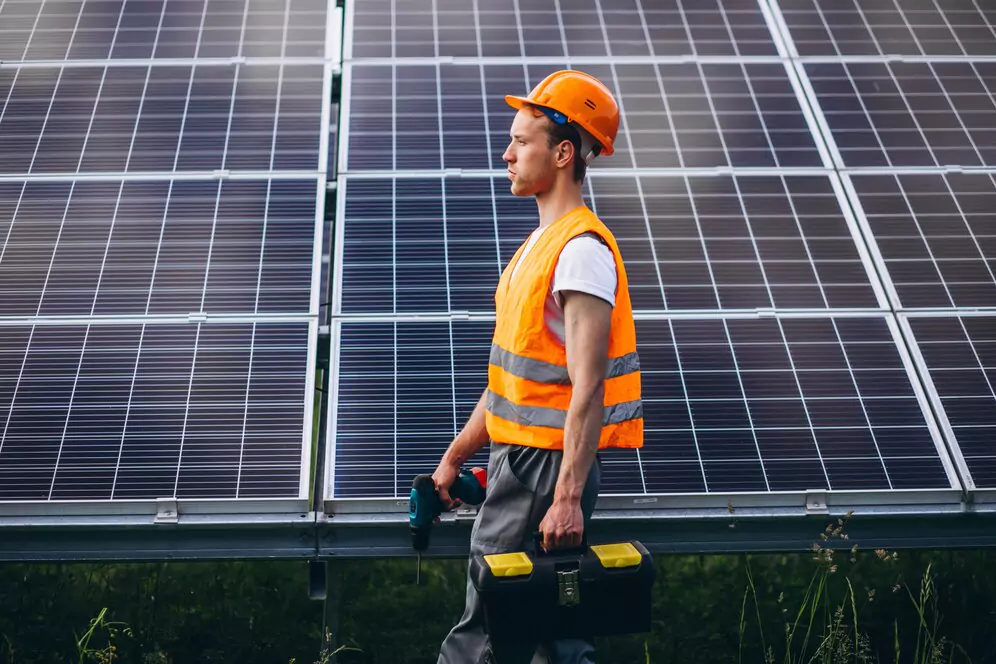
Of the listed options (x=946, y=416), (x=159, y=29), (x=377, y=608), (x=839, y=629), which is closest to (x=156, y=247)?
(x=159, y=29)

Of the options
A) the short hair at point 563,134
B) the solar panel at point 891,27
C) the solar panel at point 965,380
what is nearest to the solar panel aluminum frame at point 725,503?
the solar panel at point 965,380

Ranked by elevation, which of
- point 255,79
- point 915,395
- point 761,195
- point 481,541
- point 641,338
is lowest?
point 481,541

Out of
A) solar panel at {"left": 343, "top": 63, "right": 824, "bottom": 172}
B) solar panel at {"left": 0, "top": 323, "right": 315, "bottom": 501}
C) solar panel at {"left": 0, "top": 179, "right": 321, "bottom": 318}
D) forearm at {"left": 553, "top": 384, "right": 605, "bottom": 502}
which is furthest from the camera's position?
solar panel at {"left": 343, "top": 63, "right": 824, "bottom": 172}

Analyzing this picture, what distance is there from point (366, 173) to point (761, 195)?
8.34ft

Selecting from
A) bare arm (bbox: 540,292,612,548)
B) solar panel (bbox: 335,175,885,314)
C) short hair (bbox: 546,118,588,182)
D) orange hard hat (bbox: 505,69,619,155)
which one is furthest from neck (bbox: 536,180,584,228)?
solar panel (bbox: 335,175,885,314)

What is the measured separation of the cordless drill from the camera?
172 inches

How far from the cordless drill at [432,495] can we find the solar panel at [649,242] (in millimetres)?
1495

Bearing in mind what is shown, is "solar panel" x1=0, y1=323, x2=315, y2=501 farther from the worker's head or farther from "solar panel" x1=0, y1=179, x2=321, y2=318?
the worker's head

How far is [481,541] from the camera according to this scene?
12.9ft

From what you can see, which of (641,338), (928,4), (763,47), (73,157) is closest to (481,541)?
(641,338)

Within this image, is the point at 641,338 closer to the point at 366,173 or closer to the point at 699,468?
the point at 699,468

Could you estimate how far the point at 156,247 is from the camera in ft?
19.4

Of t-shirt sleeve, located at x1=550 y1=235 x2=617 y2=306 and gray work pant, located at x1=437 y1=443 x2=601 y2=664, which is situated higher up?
t-shirt sleeve, located at x1=550 y1=235 x2=617 y2=306

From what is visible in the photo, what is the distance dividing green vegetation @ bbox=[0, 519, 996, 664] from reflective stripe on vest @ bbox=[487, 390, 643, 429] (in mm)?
1876
